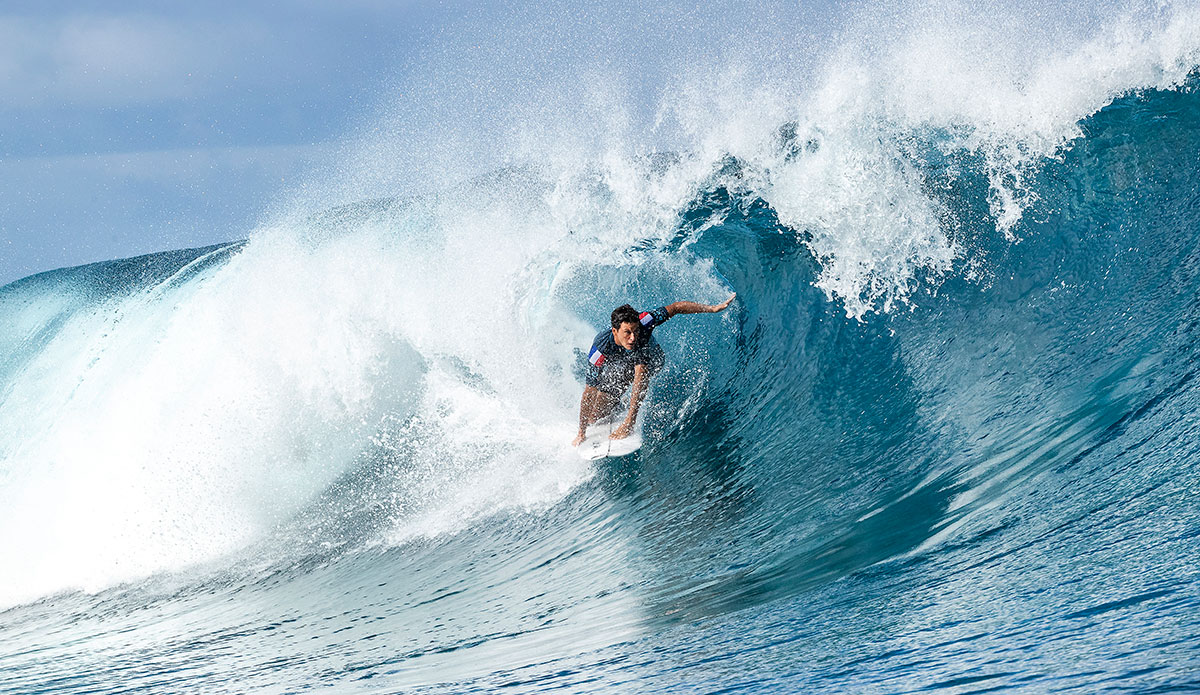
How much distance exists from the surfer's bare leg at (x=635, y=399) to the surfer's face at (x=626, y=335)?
1.12 ft

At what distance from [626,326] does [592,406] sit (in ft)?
3.09

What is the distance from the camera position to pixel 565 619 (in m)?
4.16

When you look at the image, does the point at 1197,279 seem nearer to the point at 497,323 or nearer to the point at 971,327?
the point at 971,327

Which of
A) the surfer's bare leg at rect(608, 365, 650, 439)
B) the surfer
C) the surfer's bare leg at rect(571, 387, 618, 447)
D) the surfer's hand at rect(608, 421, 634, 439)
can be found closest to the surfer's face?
the surfer

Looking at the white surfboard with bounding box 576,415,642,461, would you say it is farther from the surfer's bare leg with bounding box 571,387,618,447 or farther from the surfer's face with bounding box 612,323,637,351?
the surfer's face with bounding box 612,323,637,351

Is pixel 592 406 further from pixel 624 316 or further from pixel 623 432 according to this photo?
pixel 624 316

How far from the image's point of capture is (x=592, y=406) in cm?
652

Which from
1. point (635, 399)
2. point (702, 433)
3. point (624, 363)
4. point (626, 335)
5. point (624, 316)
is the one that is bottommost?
point (702, 433)

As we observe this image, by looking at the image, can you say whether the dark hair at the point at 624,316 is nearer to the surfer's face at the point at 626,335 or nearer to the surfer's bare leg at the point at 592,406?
the surfer's face at the point at 626,335

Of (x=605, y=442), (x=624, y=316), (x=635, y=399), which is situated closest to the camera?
(x=624, y=316)

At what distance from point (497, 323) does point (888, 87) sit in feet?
13.1

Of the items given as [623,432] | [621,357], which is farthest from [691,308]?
[623,432]

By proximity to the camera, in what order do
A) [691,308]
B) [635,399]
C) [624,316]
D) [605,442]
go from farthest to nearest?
1. [605,442]
2. [635,399]
3. [691,308]
4. [624,316]

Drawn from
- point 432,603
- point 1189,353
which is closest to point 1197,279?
point 1189,353
